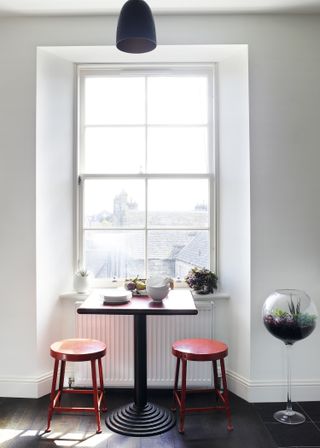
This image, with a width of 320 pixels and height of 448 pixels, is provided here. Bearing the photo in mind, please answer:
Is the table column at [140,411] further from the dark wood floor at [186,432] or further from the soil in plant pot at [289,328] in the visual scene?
the soil in plant pot at [289,328]

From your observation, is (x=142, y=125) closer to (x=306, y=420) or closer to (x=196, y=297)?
(x=196, y=297)

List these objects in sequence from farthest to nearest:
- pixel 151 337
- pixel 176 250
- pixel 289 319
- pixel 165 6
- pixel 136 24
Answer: pixel 176 250 → pixel 151 337 → pixel 165 6 → pixel 289 319 → pixel 136 24

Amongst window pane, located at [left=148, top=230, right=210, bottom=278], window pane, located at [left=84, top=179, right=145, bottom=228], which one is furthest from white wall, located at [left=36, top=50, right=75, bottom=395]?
window pane, located at [left=148, top=230, right=210, bottom=278]

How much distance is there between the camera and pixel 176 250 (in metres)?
3.40

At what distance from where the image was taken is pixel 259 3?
288 cm

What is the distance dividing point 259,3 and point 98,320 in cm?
273

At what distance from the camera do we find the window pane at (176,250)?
3.40 meters

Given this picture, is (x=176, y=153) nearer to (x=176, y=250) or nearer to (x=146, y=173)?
(x=146, y=173)

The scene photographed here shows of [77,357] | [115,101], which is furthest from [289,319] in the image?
[115,101]

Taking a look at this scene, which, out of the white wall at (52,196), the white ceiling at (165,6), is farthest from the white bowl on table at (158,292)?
the white ceiling at (165,6)

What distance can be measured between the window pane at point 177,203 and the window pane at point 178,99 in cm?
57

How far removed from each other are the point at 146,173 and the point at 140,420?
1938 millimetres

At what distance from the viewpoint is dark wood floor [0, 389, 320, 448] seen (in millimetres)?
2432

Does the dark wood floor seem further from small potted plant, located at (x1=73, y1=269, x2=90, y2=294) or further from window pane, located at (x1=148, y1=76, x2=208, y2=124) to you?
window pane, located at (x1=148, y1=76, x2=208, y2=124)
